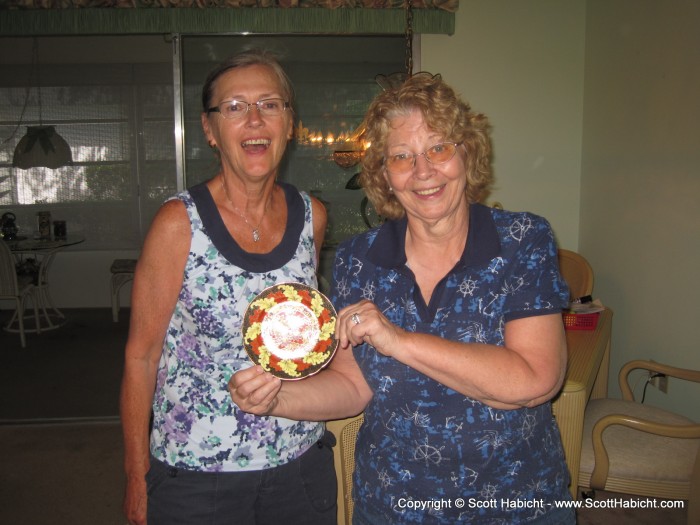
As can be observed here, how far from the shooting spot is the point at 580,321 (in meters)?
3.01

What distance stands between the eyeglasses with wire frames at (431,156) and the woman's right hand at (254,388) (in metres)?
0.58

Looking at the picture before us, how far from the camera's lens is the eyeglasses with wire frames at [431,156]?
4.30 feet

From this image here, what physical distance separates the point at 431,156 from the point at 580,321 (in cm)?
209

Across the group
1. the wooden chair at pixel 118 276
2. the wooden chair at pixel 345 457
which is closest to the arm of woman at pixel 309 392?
the wooden chair at pixel 345 457

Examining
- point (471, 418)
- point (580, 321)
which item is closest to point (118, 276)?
point (580, 321)

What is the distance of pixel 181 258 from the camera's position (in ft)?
4.34

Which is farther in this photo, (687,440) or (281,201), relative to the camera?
(687,440)

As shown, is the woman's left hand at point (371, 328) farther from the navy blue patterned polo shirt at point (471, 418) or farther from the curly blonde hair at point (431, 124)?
the curly blonde hair at point (431, 124)

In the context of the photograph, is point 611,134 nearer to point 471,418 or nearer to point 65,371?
point 471,418

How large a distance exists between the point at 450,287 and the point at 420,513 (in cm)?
53

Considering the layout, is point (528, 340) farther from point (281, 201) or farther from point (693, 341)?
point (693, 341)

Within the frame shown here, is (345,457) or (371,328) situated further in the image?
(345,457)

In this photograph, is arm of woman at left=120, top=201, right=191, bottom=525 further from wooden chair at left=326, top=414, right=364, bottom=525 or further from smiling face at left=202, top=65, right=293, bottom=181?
wooden chair at left=326, top=414, right=364, bottom=525

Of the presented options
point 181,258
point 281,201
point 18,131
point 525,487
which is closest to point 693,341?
point 525,487
